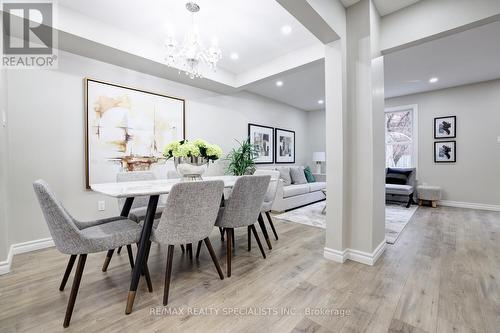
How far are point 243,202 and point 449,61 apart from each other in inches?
160

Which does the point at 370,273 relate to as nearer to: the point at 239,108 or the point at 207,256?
the point at 207,256

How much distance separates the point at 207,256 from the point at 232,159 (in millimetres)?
2469

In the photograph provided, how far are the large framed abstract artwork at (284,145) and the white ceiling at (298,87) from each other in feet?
2.77

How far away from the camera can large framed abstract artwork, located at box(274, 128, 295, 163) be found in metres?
5.95

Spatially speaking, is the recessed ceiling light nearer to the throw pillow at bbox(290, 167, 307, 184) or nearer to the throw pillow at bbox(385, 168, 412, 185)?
the throw pillow at bbox(290, 167, 307, 184)

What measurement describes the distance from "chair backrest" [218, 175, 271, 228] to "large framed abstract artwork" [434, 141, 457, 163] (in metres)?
4.95

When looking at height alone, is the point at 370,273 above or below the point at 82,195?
below

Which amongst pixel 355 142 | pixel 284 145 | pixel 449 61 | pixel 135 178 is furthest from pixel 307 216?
pixel 449 61

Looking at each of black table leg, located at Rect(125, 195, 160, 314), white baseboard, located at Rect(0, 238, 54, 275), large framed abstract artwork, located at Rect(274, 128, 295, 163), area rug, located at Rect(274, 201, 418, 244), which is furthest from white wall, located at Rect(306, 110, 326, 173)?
white baseboard, located at Rect(0, 238, 54, 275)

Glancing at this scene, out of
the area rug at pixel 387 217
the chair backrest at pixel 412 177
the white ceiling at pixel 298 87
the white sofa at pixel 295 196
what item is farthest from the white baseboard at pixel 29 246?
the chair backrest at pixel 412 177

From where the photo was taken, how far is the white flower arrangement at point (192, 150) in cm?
196

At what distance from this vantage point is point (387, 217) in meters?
3.88

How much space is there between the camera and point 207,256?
2.38 meters

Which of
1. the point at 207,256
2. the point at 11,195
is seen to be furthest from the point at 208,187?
the point at 11,195
